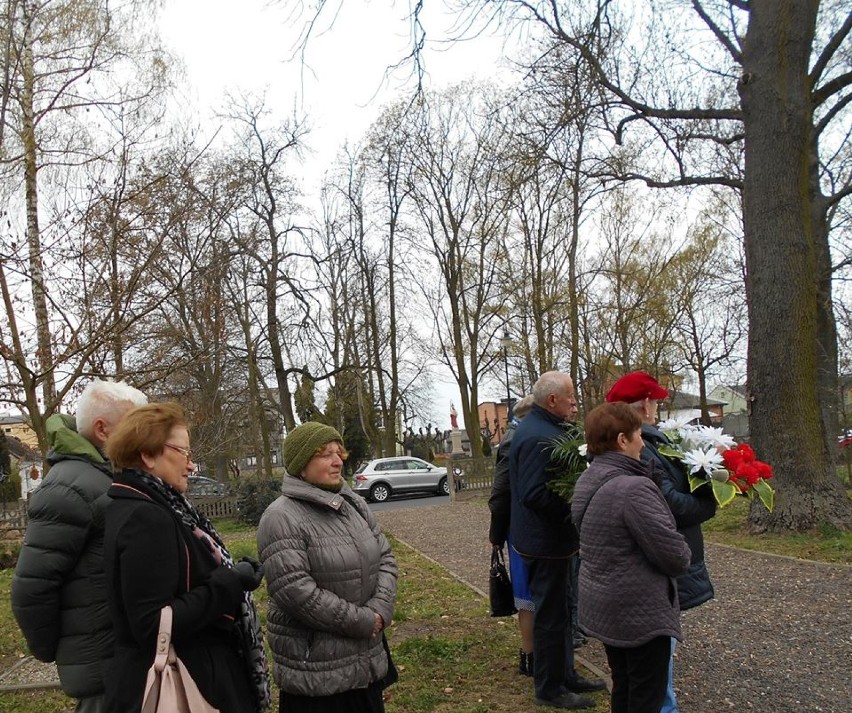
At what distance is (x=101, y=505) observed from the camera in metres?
2.74

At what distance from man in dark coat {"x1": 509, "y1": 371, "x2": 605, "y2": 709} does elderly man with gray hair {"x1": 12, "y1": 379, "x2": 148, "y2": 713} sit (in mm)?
2389

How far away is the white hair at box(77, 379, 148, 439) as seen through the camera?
9.87 ft

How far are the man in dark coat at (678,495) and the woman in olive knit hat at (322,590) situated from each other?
1.39 metres

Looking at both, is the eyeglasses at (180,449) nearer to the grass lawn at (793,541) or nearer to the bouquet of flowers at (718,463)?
the bouquet of flowers at (718,463)

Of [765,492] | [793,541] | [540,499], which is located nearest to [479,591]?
[540,499]

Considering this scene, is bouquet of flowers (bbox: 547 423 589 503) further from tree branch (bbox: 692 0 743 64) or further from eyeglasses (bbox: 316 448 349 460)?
tree branch (bbox: 692 0 743 64)

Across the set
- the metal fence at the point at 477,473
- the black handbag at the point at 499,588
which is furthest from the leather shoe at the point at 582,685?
the metal fence at the point at 477,473

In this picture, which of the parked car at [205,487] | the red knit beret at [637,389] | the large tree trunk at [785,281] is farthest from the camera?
the parked car at [205,487]

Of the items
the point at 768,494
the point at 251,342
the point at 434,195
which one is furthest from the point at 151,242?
the point at 434,195

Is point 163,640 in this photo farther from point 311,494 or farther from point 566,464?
point 566,464

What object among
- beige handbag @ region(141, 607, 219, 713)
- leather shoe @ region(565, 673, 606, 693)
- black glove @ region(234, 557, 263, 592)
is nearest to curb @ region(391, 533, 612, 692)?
leather shoe @ region(565, 673, 606, 693)

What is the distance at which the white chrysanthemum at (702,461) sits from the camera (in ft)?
12.1

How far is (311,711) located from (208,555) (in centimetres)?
93

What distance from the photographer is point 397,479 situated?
26.8 metres
